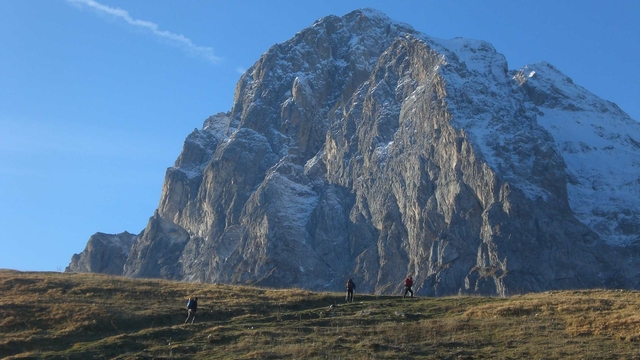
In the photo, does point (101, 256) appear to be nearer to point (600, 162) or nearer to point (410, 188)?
point (410, 188)

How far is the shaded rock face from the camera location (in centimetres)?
18975

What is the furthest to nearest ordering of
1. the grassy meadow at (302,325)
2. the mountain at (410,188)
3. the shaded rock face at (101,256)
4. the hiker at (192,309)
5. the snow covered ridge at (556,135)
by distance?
the shaded rock face at (101,256) < the snow covered ridge at (556,135) < the mountain at (410,188) < the hiker at (192,309) < the grassy meadow at (302,325)

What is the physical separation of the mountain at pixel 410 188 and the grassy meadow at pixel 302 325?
81.5 m

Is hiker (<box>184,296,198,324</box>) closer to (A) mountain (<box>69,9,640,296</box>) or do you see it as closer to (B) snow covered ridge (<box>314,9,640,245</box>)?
(A) mountain (<box>69,9,640,296</box>)

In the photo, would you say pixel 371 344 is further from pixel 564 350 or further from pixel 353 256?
pixel 353 256

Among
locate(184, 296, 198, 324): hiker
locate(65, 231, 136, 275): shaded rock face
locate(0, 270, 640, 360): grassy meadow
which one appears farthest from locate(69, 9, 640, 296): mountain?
locate(184, 296, 198, 324): hiker

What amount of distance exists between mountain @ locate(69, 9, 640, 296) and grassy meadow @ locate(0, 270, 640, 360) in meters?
81.5

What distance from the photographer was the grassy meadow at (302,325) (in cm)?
3634

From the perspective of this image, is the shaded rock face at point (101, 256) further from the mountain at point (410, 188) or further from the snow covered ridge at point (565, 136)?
the snow covered ridge at point (565, 136)

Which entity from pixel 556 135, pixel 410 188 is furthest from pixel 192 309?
pixel 556 135

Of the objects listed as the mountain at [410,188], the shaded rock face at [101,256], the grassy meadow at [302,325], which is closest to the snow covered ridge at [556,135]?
the mountain at [410,188]

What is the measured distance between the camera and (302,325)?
4188 cm

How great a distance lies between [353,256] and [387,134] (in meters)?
25.6

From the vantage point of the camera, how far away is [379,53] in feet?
650
